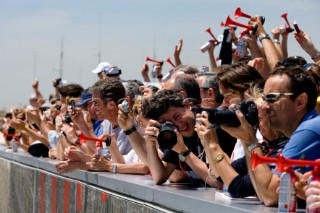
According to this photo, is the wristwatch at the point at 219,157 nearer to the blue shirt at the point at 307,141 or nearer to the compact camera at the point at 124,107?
the blue shirt at the point at 307,141

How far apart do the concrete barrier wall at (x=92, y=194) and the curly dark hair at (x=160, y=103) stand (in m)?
0.60

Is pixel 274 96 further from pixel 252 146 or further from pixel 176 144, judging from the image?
pixel 176 144

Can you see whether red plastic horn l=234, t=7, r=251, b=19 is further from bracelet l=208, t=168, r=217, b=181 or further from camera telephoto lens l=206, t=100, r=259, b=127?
camera telephoto lens l=206, t=100, r=259, b=127

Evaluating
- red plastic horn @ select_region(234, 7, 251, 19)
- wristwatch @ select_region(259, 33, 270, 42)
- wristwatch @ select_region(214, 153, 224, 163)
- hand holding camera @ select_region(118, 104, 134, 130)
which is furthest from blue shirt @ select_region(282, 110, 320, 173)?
red plastic horn @ select_region(234, 7, 251, 19)

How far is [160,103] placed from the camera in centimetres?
720

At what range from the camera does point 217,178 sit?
6.69 meters

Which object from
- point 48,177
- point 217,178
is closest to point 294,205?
point 217,178

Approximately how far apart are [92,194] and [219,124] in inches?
124

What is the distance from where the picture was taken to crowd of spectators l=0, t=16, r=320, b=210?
5.54m

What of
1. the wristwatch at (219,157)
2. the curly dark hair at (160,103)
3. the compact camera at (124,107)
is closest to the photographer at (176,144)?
the curly dark hair at (160,103)

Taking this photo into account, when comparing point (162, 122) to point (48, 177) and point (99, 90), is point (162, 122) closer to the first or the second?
point (99, 90)

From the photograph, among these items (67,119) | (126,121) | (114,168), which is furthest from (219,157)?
(67,119)

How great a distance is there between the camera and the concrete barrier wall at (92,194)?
605cm

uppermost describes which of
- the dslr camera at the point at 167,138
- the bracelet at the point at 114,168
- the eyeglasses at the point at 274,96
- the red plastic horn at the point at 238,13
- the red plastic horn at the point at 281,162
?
the red plastic horn at the point at 238,13
